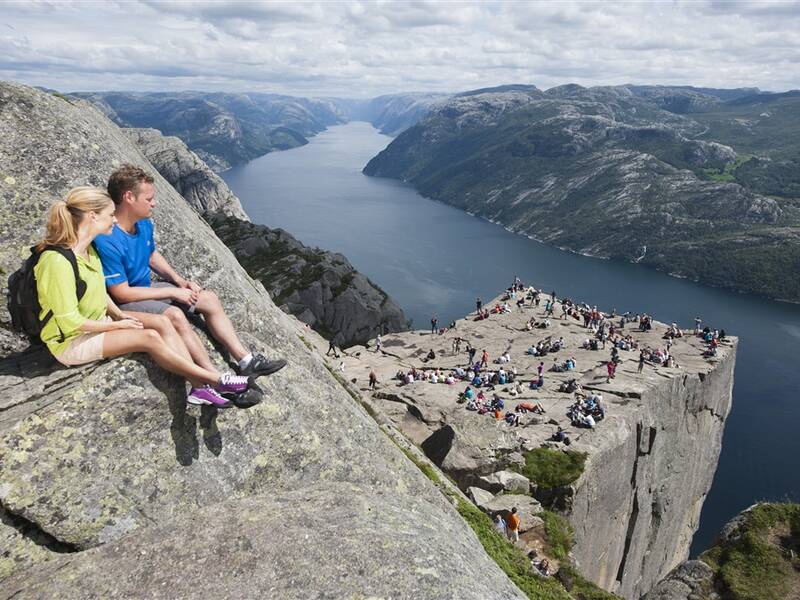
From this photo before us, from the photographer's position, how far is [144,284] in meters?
9.52

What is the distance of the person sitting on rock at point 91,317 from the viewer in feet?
25.5

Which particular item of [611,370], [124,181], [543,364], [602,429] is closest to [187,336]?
[124,181]

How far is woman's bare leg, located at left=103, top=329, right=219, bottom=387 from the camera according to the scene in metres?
8.23

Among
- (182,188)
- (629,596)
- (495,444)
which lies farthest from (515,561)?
(182,188)

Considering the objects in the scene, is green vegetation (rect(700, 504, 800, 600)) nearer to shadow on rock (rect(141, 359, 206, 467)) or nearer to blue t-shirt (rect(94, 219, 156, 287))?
shadow on rock (rect(141, 359, 206, 467))

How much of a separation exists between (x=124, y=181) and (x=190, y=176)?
16212 cm

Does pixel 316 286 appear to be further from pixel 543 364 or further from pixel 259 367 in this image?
pixel 259 367

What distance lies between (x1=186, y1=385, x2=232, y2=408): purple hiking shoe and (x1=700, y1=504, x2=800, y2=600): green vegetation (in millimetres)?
26532

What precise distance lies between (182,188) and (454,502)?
15681 cm

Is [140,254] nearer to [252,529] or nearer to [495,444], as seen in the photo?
[252,529]

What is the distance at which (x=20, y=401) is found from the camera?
7887 millimetres

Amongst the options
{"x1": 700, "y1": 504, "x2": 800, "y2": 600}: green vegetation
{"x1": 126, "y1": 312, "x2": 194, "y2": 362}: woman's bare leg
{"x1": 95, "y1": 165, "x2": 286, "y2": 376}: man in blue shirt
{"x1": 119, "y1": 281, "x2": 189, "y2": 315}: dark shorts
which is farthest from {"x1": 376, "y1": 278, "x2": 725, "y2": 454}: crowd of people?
{"x1": 119, "y1": 281, "x2": 189, "y2": 315}: dark shorts

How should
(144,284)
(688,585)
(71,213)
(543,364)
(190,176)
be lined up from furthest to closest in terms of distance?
(190,176), (543,364), (688,585), (144,284), (71,213)

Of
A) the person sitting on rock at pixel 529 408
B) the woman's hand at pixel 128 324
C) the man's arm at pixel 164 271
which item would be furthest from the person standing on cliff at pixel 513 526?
the woman's hand at pixel 128 324
